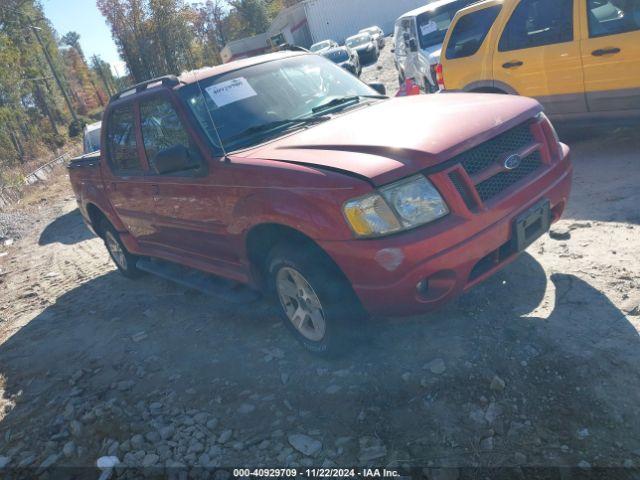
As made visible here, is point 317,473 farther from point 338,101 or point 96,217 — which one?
point 96,217

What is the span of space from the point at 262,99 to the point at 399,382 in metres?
2.30

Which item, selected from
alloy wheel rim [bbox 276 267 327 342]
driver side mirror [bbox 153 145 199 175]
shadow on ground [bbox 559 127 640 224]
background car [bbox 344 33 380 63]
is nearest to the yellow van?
shadow on ground [bbox 559 127 640 224]

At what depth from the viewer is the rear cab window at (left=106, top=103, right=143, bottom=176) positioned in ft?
16.1

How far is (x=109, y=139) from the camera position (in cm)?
545

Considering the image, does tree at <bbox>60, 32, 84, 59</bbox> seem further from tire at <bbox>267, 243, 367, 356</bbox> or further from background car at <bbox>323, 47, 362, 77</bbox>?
tire at <bbox>267, 243, 367, 356</bbox>

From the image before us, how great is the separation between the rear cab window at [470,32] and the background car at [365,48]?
19.7 meters

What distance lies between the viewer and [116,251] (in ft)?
21.8

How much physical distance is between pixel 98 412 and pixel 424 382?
2325mm

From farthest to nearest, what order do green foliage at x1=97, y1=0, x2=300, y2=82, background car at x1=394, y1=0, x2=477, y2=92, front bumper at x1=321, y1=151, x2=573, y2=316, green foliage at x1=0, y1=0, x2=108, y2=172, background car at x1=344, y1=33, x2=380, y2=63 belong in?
green foliage at x1=97, y1=0, x2=300, y2=82 → green foliage at x1=0, y1=0, x2=108, y2=172 → background car at x1=344, y1=33, x2=380, y2=63 → background car at x1=394, y1=0, x2=477, y2=92 → front bumper at x1=321, y1=151, x2=573, y2=316

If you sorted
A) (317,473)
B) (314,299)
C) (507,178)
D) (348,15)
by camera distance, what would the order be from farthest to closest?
(348,15) < (314,299) < (507,178) < (317,473)

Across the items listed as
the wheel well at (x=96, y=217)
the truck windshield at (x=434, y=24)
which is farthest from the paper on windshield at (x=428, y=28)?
the wheel well at (x=96, y=217)

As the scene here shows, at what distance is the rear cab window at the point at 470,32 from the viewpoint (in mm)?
6703

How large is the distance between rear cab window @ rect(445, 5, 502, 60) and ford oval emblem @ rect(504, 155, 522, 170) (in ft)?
13.4

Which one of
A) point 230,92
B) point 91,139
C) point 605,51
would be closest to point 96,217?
point 230,92
